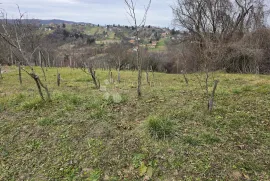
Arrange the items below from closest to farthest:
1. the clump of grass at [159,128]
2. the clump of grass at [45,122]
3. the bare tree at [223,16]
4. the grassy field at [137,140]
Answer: the grassy field at [137,140], the clump of grass at [159,128], the clump of grass at [45,122], the bare tree at [223,16]

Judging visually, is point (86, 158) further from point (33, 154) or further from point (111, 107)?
point (111, 107)

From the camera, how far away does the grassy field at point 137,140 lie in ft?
8.85

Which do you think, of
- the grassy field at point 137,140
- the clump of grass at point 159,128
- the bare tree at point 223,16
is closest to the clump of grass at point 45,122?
the grassy field at point 137,140

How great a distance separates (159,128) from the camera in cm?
340

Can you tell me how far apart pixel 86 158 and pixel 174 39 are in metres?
19.0

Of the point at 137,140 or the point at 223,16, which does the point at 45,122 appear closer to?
the point at 137,140

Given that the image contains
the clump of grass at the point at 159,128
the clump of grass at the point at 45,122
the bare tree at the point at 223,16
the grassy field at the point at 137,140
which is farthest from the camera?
the bare tree at the point at 223,16

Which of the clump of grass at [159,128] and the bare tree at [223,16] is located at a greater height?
the bare tree at [223,16]

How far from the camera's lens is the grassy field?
2697mm

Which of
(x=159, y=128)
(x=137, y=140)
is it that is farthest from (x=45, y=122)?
(x=159, y=128)

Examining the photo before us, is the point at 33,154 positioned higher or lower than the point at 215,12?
lower

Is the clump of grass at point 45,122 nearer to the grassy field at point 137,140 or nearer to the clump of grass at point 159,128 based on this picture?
the grassy field at point 137,140

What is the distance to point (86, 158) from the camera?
304 cm

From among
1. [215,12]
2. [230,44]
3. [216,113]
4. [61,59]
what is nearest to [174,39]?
[215,12]
